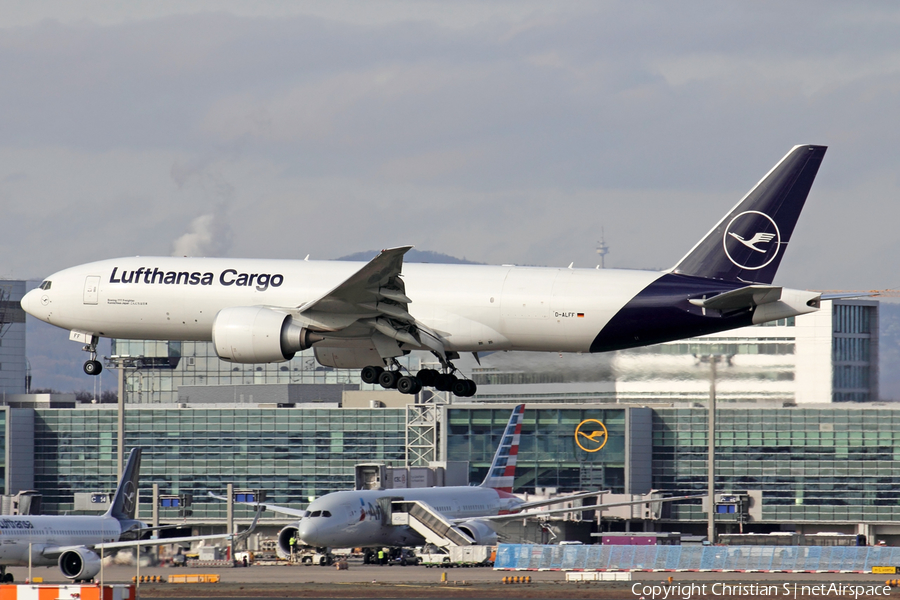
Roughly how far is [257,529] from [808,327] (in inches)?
2251

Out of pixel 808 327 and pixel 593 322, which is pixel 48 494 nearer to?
pixel 808 327

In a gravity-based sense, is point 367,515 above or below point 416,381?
below

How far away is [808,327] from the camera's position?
13175 cm

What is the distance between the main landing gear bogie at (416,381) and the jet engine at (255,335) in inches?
158

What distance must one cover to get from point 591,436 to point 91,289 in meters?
73.5

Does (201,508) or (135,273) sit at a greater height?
(135,273)

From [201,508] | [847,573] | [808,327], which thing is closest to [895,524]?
[808,327]

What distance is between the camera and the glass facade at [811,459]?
113812 millimetres

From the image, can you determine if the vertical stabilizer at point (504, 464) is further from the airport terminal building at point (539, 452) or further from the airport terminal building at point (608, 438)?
the airport terminal building at point (539, 452)

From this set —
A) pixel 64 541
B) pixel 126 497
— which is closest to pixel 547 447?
pixel 126 497

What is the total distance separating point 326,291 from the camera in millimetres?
51969

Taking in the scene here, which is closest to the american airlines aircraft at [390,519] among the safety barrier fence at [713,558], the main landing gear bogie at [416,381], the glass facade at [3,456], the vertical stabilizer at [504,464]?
the vertical stabilizer at [504,464]

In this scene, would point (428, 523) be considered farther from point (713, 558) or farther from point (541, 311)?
point (541, 311)

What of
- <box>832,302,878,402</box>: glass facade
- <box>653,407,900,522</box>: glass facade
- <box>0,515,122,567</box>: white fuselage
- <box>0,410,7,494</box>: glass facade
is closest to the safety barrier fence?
<box>0,515,122,567</box>: white fuselage
